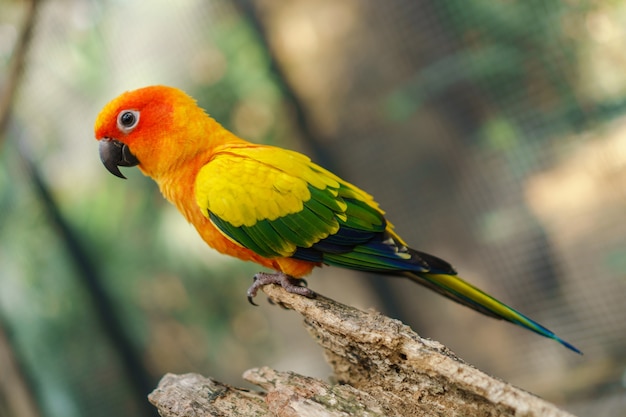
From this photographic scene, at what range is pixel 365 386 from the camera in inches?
50.3

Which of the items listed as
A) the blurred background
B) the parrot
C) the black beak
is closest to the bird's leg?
the parrot

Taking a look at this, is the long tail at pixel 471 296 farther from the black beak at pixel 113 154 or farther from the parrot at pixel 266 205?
the black beak at pixel 113 154

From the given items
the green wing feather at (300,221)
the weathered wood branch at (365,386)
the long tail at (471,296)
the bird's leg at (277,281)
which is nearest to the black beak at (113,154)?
the green wing feather at (300,221)

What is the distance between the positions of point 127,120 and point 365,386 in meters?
0.96

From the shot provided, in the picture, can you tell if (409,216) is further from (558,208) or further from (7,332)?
(7,332)

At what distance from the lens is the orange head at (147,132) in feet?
5.14

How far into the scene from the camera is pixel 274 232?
4.77ft

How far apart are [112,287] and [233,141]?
5.91 feet

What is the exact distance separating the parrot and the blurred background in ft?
4.17

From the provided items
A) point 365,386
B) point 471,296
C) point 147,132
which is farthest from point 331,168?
point 365,386

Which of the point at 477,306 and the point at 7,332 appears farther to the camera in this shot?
the point at 7,332

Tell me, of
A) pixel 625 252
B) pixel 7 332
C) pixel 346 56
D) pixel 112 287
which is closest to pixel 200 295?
pixel 112 287

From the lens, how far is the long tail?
1377mm

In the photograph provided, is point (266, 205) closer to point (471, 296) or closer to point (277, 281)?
point (277, 281)
